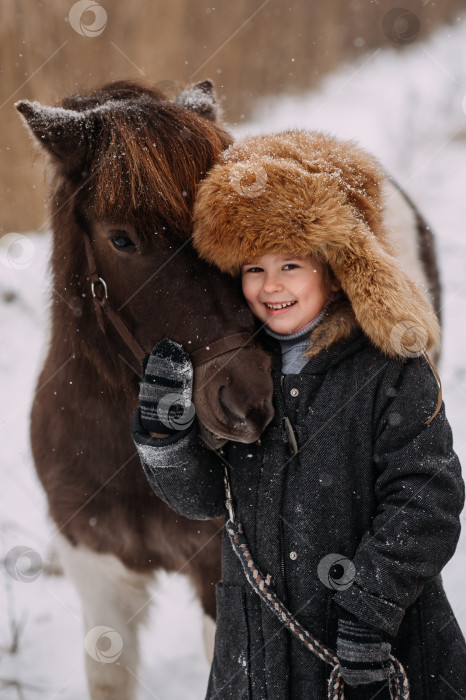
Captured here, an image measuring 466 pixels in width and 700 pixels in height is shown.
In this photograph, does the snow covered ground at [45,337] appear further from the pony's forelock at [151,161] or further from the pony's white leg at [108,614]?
the pony's forelock at [151,161]

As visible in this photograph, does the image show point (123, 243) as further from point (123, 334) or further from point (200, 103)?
point (200, 103)

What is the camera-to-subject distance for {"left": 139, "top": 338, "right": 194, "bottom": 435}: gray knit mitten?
154 cm

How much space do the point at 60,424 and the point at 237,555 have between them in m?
1.14

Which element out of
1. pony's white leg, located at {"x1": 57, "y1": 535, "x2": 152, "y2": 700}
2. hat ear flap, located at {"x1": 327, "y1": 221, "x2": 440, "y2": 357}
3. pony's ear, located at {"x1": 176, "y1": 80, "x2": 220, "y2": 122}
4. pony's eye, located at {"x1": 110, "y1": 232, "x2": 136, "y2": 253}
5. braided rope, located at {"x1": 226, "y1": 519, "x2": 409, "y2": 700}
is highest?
pony's ear, located at {"x1": 176, "y1": 80, "x2": 220, "y2": 122}

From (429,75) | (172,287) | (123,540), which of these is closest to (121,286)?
(172,287)

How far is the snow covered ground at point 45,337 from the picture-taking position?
9.98 feet

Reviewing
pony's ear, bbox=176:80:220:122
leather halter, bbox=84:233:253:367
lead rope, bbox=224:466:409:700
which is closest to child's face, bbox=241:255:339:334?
leather halter, bbox=84:233:253:367

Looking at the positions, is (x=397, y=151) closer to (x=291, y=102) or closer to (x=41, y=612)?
(x=291, y=102)

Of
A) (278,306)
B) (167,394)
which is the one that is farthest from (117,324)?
(278,306)

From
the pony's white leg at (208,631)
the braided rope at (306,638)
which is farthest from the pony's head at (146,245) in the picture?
the pony's white leg at (208,631)

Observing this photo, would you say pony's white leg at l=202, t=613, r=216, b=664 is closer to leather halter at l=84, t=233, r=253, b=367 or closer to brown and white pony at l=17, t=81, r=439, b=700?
brown and white pony at l=17, t=81, r=439, b=700

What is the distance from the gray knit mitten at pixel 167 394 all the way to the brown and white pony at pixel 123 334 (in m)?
0.04

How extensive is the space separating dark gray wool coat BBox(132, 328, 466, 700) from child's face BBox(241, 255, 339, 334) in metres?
0.13

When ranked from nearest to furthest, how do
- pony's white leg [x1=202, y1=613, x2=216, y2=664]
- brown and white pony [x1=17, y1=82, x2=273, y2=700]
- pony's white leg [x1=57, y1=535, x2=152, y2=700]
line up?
1. brown and white pony [x1=17, y1=82, x2=273, y2=700]
2. pony's white leg [x1=57, y1=535, x2=152, y2=700]
3. pony's white leg [x1=202, y1=613, x2=216, y2=664]
